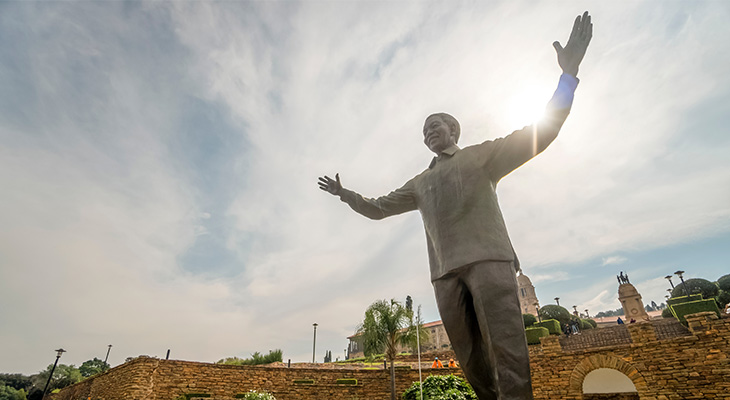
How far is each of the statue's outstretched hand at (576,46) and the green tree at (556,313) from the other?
33866mm

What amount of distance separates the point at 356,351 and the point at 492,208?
76.3 m

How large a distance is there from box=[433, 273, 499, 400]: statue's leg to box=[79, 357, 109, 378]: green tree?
5119cm

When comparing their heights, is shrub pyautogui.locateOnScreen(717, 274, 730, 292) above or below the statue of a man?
above

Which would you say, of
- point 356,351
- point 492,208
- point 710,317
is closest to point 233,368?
point 492,208

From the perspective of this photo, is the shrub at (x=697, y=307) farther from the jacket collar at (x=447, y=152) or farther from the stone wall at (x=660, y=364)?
the jacket collar at (x=447, y=152)

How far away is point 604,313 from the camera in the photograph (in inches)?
3708

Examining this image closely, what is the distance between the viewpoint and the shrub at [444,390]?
32.8ft

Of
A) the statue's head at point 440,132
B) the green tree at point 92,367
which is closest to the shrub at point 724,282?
the statue's head at point 440,132

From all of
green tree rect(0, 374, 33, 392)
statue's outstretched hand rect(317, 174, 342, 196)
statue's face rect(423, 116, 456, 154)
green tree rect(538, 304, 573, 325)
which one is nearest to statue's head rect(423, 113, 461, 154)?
statue's face rect(423, 116, 456, 154)

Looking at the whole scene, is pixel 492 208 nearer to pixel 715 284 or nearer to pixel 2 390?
pixel 715 284

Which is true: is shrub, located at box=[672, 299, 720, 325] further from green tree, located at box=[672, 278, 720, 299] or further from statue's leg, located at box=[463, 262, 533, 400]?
statue's leg, located at box=[463, 262, 533, 400]

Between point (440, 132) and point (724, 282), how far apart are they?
34.8m

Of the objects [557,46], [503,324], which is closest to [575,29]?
[557,46]

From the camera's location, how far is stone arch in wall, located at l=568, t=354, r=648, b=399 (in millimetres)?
11320
